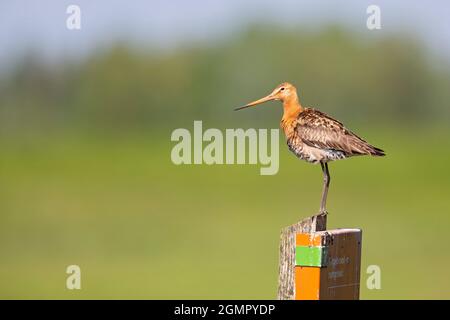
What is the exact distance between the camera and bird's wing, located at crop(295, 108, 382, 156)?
13391 mm

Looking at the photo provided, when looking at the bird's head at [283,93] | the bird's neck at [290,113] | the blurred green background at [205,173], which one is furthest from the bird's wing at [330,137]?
the blurred green background at [205,173]

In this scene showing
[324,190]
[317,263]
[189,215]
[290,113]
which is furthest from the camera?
[189,215]

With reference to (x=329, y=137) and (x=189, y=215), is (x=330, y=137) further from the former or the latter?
(x=189, y=215)

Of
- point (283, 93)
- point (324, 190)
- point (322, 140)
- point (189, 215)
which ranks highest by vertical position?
point (189, 215)

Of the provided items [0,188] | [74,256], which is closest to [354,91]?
[0,188]

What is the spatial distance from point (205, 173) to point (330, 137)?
2922cm

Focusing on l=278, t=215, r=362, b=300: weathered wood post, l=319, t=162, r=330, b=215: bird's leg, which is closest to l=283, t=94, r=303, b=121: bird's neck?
l=319, t=162, r=330, b=215: bird's leg

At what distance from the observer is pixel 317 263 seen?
10.5 m

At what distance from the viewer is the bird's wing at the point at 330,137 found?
527 inches

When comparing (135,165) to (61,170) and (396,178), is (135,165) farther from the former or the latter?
(396,178)

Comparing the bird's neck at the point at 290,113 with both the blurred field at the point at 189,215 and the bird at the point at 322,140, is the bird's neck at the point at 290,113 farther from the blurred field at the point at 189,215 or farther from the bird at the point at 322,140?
the blurred field at the point at 189,215

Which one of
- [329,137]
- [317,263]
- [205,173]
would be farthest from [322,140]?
[205,173]

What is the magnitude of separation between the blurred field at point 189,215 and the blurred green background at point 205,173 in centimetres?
7
